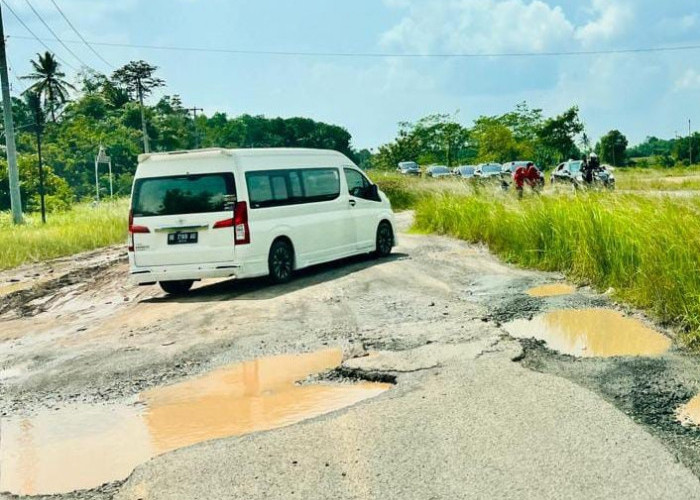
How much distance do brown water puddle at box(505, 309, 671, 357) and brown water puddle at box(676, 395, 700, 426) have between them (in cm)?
131

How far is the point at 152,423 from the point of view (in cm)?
601

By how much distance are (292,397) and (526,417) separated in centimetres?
195

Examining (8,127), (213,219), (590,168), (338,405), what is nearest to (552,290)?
(213,219)

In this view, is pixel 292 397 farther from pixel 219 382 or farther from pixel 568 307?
pixel 568 307

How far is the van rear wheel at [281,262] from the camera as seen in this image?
1244 centimetres

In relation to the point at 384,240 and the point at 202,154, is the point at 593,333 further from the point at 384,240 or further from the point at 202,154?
the point at 384,240

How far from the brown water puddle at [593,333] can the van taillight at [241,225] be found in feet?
15.5

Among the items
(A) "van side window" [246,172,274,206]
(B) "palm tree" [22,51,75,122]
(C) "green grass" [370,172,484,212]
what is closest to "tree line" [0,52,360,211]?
(B) "palm tree" [22,51,75,122]

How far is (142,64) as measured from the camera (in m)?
75.4

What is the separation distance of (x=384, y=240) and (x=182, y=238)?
4.74m

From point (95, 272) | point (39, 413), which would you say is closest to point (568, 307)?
point (39, 413)

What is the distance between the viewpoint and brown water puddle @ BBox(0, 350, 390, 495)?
203 inches

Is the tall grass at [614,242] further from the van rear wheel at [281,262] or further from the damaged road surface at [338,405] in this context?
the van rear wheel at [281,262]

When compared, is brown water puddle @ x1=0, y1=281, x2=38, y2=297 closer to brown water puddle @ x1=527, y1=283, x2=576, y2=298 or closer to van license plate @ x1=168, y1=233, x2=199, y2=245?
van license plate @ x1=168, y1=233, x2=199, y2=245
